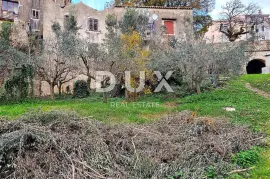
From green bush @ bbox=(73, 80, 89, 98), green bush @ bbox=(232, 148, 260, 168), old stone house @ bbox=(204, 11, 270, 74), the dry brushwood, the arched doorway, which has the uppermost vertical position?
old stone house @ bbox=(204, 11, 270, 74)

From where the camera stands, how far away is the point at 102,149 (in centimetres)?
582

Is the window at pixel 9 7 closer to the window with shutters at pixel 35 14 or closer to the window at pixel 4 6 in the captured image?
the window at pixel 4 6

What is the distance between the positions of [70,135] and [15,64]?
43.4ft

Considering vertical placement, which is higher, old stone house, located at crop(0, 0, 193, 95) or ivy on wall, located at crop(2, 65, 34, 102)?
old stone house, located at crop(0, 0, 193, 95)

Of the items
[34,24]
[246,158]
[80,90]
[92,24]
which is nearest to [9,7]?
[34,24]

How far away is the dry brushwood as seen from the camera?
16.9ft

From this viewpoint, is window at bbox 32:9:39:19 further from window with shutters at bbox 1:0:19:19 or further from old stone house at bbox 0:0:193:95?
window with shutters at bbox 1:0:19:19

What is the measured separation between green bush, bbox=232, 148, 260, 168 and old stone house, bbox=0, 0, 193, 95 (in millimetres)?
20027

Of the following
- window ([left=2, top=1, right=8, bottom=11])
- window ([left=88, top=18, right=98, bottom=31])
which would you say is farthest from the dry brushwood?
window ([left=2, top=1, right=8, bottom=11])

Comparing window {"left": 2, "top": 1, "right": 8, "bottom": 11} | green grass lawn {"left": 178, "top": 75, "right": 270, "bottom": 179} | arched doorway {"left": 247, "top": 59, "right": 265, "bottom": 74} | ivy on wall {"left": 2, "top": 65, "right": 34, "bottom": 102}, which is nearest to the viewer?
green grass lawn {"left": 178, "top": 75, "right": 270, "bottom": 179}

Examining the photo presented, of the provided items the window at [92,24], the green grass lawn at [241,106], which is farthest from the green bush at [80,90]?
the window at [92,24]

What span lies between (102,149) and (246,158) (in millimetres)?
3114

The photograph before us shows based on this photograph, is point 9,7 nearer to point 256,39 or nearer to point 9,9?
point 9,9

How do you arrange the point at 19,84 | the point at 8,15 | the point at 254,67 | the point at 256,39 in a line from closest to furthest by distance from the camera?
the point at 19,84 < the point at 8,15 < the point at 256,39 < the point at 254,67
